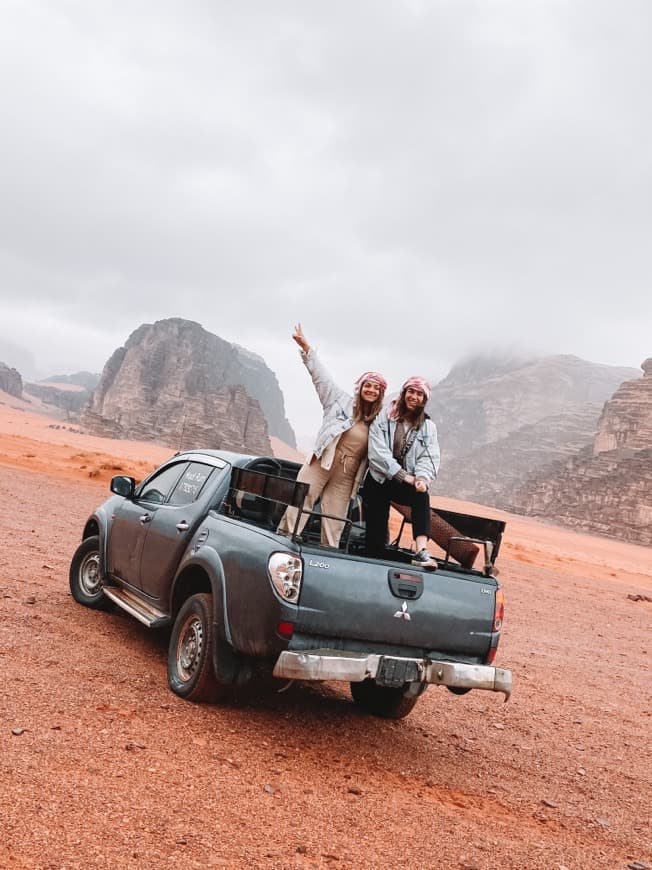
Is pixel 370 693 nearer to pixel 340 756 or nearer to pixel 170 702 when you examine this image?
pixel 340 756

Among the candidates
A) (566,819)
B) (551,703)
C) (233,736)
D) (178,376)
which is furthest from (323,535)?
(178,376)

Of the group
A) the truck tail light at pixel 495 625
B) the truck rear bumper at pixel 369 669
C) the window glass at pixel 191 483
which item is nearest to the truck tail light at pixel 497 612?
the truck tail light at pixel 495 625

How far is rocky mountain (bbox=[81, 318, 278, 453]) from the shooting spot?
138m

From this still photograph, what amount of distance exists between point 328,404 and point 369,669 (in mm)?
2403

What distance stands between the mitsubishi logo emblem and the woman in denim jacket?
640 mm

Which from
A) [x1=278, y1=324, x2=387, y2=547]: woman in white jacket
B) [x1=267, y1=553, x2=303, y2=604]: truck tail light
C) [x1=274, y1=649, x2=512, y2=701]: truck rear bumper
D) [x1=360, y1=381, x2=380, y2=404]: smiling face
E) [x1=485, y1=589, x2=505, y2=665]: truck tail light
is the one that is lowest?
[x1=274, y1=649, x2=512, y2=701]: truck rear bumper

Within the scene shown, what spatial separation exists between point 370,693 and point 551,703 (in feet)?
7.54

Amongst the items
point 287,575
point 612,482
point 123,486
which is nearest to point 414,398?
point 287,575

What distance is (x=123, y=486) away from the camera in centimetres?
661

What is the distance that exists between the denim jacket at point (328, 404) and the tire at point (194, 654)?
145 centimetres

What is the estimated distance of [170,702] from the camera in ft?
15.6

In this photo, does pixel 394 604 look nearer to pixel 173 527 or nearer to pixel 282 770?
pixel 282 770

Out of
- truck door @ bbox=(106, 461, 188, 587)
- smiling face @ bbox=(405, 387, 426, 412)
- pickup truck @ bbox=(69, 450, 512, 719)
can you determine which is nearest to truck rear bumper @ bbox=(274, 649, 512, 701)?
pickup truck @ bbox=(69, 450, 512, 719)

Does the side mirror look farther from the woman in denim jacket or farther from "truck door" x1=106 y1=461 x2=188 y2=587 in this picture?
the woman in denim jacket
